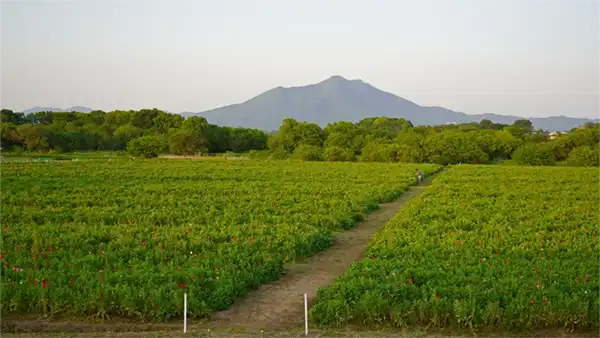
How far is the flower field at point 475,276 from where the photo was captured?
10141 mm

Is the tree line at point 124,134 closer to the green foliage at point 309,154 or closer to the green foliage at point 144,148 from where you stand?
the green foliage at point 144,148

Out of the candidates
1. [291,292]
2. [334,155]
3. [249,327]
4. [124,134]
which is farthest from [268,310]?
[124,134]

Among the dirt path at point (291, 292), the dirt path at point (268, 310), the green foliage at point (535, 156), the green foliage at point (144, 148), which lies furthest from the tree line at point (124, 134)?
the dirt path at point (268, 310)

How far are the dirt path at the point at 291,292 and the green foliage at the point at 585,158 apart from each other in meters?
68.0

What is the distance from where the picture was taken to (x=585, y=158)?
76.8m

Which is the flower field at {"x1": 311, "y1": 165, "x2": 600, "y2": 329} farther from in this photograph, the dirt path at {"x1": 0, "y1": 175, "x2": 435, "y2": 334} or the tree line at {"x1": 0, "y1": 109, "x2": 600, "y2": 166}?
the tree line at {"x1": 0, "y1": 109, "x2": 600, "y2": 166}

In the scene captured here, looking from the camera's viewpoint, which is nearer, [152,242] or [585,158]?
[152,242]

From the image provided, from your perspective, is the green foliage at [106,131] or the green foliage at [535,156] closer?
the green foliage at [535,156]

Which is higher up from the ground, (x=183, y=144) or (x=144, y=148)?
(x=183, y=144)

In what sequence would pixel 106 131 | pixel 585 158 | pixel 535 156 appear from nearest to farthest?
pixel 585 158, pixel 535 156, pixel 106 131

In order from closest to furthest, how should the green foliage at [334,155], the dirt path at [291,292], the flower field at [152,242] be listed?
the dirt path at [291,292]
the flower field at [152,242]
the green foliage at [334,155]

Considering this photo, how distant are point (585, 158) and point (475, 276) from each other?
245 feet

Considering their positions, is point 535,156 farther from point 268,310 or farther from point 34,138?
point 34,138

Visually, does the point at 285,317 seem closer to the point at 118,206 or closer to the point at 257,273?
the point at 257,273
